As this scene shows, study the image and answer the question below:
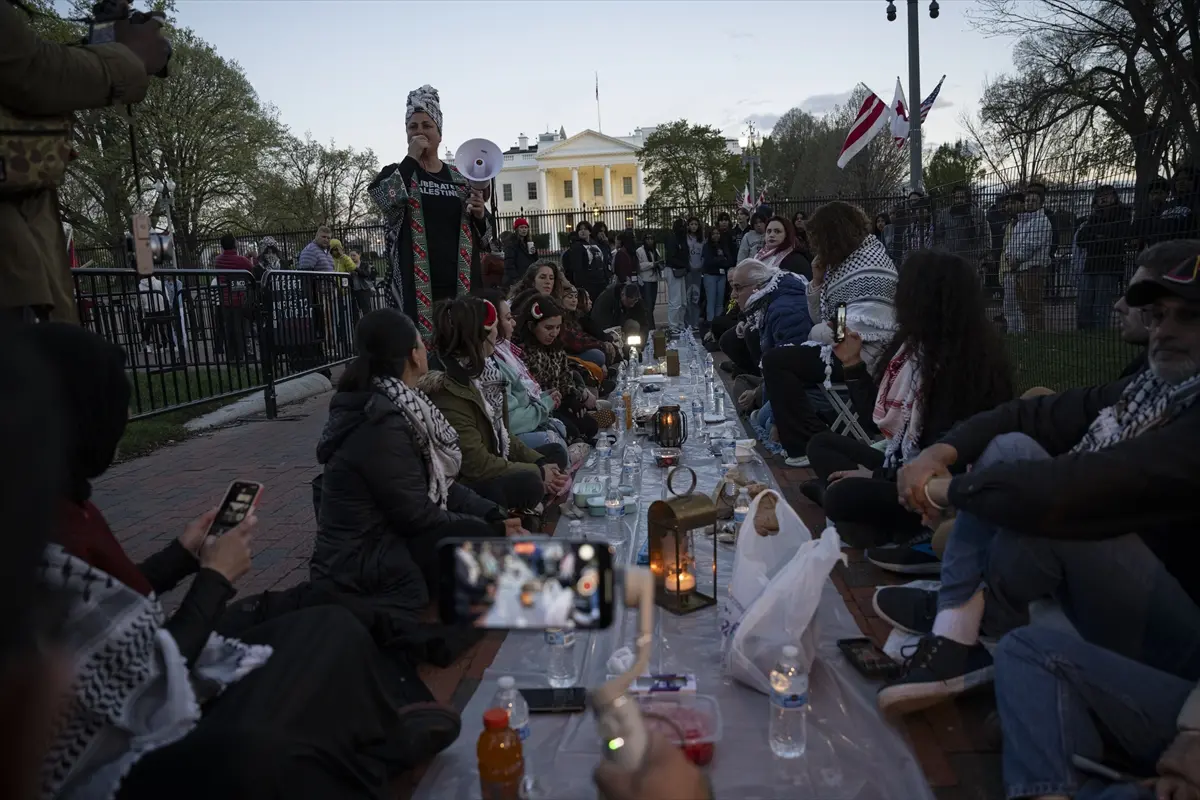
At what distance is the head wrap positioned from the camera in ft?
16.4

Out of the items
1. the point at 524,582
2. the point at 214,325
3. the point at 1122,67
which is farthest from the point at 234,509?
the point at 1122,67

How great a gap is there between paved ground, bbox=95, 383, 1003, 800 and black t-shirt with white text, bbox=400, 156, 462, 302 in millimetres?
1687

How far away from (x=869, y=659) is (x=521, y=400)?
296cm

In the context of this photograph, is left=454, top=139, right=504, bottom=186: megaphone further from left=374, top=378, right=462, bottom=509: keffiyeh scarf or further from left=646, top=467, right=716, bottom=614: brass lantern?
left=646, top=467, right=716, bottom=614: brass lantern

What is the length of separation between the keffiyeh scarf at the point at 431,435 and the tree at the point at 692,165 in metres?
55.8

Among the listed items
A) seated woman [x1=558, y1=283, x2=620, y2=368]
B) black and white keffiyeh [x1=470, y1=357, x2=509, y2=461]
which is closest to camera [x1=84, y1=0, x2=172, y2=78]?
black and white keffiyeh [x1=470, y1=357, x2=509, y2=461]

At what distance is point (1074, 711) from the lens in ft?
6.45

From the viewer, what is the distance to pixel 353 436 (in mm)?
3121

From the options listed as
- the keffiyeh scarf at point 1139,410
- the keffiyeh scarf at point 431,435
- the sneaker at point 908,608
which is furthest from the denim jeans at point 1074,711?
the keffiyeh scarf at point 431,435

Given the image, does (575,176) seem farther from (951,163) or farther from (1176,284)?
(1176,284)

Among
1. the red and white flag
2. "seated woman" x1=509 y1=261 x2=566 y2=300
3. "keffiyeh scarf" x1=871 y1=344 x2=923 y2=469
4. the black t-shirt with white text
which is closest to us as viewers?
"keffiyeh scarf" x1=871 y1=344 x2=923 y2=469

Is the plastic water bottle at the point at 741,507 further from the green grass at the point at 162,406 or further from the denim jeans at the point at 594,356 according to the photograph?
the green grass at the point at 162,406

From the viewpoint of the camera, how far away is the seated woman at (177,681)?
150 centimetres

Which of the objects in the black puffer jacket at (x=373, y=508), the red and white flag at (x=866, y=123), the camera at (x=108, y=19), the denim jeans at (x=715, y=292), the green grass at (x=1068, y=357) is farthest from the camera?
the denim jeans at (x=715, y=292)
